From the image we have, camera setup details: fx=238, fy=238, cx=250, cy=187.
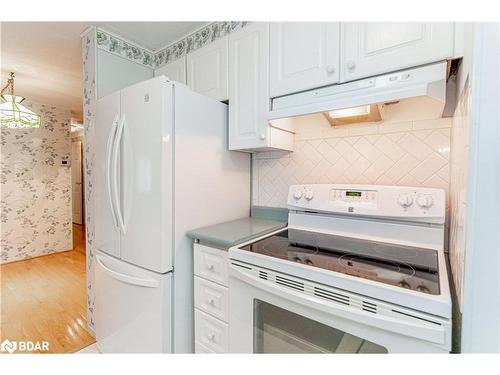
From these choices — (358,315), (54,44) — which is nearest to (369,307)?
(358,315)

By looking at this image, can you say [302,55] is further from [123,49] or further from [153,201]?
[123,49]

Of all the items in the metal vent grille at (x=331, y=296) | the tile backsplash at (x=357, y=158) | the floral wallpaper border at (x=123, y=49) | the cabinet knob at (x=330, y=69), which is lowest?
the metal vent grille at (x=331, y=296)

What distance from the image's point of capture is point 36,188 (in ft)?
11.4

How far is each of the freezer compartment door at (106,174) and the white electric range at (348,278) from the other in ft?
2.68

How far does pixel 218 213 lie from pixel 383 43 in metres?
1.18

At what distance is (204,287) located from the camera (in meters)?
1.22

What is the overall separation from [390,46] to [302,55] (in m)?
0.39

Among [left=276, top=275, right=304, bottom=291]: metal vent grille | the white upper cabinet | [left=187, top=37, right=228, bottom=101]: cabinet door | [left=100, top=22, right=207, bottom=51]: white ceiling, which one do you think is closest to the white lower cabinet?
[left=276, top=275, right=304, bottom=291]: metal vent grille

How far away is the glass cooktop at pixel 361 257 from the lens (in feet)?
2.53

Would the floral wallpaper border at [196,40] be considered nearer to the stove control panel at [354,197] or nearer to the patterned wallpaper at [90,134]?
the patterned wallpaper at [90,134]

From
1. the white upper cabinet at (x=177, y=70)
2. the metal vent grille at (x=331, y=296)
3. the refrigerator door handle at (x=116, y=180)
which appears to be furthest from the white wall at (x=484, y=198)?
the white upper cabinet at (x=177, y=70)

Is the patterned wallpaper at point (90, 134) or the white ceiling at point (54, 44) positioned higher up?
the white ceiling at point (54, 44)

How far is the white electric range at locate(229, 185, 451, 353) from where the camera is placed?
0.67 metres
